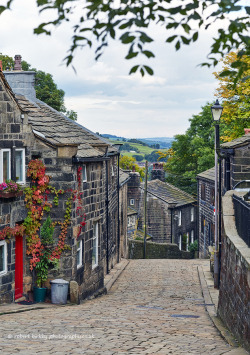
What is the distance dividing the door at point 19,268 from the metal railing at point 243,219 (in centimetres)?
633

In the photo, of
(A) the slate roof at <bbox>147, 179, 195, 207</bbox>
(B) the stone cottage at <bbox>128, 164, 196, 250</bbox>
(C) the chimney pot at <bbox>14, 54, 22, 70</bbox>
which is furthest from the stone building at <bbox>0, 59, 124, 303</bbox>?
(A) the slate roof at <bbox>147, 179, 195, 207</bbox>

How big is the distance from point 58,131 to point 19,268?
15.2ft

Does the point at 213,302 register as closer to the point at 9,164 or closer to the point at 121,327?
the point at 121,327

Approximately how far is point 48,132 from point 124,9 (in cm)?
1248

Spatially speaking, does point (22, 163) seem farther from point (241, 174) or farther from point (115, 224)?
point (115, 224)

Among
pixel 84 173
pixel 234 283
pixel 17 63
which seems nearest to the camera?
pixel 234 283

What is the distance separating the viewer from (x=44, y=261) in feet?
55.9

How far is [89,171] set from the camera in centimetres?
1938

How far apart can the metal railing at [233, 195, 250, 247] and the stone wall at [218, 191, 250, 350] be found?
131 mm

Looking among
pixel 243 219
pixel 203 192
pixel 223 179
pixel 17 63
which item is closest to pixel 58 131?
pixel 17 63

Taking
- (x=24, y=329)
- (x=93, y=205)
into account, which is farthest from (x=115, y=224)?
(x=24, y=329)

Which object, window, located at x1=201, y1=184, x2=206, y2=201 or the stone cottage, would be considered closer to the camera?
window, located at x1=201, y1=184, x2=206, y2=201

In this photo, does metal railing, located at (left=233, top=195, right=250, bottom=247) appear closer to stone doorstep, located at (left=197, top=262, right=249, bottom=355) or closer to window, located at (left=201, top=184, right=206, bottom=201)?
stone doorstep, located at (left=197, top=262, right=249, bottom=355)

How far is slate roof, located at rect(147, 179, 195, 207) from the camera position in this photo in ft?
162
